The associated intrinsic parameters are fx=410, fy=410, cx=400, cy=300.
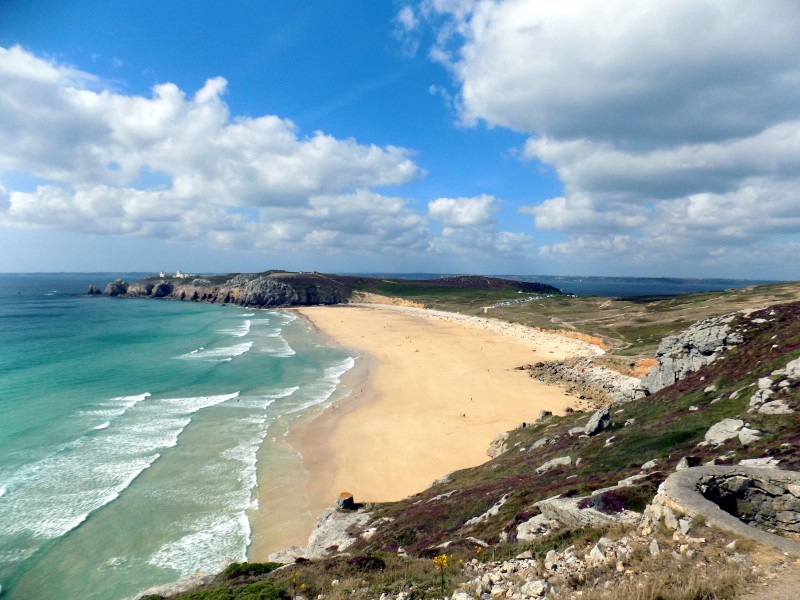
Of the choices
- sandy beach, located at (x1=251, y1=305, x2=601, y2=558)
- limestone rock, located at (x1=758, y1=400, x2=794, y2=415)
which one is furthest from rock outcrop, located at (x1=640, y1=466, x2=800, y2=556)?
sandy beach, located at (x1=251, y1=305, x2=601, y2=558)

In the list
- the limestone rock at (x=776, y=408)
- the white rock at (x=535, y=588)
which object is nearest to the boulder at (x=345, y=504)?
the white rock at (x=535, y=588)

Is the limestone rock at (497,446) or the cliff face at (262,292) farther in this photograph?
the cliff face at (262,292)

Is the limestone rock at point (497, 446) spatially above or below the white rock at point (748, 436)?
below

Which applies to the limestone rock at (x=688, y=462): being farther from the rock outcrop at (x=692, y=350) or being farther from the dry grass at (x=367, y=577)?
the rock outcrop at (x=692, y=350)

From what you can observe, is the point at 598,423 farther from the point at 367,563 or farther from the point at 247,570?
the point at 247,570

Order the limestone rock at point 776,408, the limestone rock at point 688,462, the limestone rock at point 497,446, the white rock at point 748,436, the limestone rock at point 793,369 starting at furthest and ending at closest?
1. the limestone rock at point 497,446
2. the limestone rock at point 793,369
3. the limestone rock at point 776,408
4. the white rock at point 748,436
5. the limestone rock at point 688,462

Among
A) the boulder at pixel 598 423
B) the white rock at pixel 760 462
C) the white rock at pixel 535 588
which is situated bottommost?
the boulder at pixel 598 423
